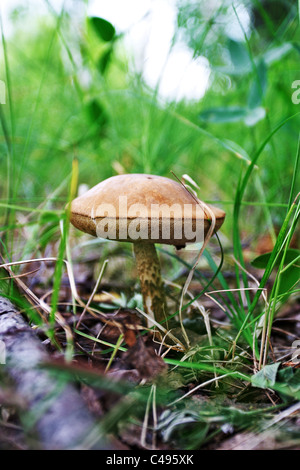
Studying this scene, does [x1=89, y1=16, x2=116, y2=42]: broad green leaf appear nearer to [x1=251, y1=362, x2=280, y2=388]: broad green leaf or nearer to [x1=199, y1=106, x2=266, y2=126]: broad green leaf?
[x1=199, y1=106, x2=266, y2=126]: broad green leaf

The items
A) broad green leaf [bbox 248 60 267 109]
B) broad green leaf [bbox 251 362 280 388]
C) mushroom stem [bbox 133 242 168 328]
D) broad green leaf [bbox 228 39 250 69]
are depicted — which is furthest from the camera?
broad green leaf [bbox 228 39 250 69]

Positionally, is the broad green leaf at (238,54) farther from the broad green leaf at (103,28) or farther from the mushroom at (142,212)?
the mushroom at (142,212)

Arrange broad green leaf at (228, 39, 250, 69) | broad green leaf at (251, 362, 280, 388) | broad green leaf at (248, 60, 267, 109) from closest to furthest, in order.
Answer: broad green leaf at (251, 362, 280, 388) < broad green leaf at (248, 60, 267, 109) < broad green leaf at (228, 39, 250, 69)

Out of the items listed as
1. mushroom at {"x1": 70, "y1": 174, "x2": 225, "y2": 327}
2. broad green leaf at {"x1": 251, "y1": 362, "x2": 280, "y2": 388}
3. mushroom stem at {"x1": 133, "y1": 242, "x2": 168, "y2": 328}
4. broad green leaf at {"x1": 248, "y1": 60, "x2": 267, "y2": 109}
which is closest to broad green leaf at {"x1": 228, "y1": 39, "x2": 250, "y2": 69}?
broad green leaf at {"x1": 248, "y1": 60, "x2": 267, "y2": 109}

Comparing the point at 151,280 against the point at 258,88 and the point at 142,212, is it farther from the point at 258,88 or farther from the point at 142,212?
the point at 258,88

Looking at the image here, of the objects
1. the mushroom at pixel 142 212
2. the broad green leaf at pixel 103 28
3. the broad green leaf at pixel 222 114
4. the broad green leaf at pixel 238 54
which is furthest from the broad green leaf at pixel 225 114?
the mushroom at pixel 142 212

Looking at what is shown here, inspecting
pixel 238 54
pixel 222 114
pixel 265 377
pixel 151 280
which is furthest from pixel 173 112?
pixel 265 377

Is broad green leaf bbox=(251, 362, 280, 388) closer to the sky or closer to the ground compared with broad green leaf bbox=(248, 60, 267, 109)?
closer to the ground
